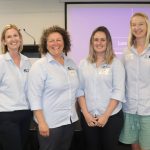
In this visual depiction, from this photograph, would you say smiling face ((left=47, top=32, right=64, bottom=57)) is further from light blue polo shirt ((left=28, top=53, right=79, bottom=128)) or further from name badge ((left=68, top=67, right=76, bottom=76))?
name badge ((left=68, top=67, right=76, bottom=76))

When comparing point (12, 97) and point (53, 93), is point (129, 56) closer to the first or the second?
point (53, 93)

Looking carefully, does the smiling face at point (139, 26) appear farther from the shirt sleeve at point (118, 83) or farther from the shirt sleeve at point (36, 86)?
the shirt sleeve at point (36, 86)

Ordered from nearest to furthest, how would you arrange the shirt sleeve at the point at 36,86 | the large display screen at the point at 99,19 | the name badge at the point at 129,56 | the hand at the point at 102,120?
the shirt sleeve at the point at 36,86 → the hand at the point at 102,120 → the name badge at the point at 129,56 → the large display screen at the point at 99,19

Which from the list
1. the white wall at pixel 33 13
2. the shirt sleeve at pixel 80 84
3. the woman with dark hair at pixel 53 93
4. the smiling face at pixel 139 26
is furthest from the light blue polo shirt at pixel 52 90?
the white wall at pixel 33 13

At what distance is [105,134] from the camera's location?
242 cm

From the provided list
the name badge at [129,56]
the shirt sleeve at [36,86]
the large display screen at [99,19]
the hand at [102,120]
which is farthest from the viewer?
the large display screen at [99,19]

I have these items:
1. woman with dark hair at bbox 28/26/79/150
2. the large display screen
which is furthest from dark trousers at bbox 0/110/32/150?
the large display screen

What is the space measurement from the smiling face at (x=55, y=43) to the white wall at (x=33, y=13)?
115 inches

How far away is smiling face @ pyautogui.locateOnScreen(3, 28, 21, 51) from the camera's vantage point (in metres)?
2.42

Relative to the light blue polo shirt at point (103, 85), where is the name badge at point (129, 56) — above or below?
above

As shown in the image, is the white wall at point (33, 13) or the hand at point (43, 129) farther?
the white wall at point (33, 13)

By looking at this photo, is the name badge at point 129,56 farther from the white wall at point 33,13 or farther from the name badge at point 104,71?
the white wall at point 33,13

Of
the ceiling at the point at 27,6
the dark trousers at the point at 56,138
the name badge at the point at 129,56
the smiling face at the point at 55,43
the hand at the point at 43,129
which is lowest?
the dark trousers at the point at 56,138

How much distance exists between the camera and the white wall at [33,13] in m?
5.17
